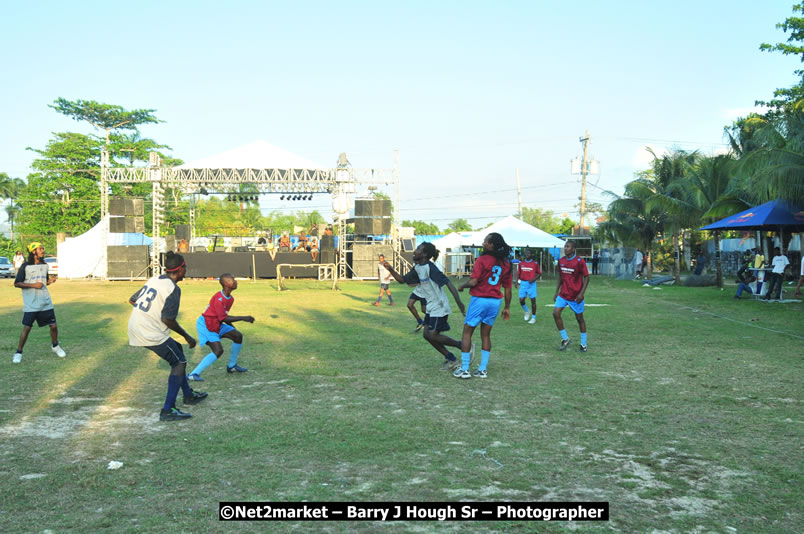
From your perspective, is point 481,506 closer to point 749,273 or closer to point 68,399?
point 68,399

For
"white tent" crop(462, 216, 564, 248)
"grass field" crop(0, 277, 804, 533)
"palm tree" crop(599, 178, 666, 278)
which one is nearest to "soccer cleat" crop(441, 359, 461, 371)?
"grass field" crop(0, 277, 804, 533)

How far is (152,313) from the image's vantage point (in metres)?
6.01

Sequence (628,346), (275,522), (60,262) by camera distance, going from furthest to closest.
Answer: (60,262) → (628,346) → (275,522)

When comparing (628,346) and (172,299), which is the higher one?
(172,299)

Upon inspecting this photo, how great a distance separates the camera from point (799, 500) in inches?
156

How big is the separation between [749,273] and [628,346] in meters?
13.3

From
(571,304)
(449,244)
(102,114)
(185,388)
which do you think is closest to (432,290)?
(571,304)

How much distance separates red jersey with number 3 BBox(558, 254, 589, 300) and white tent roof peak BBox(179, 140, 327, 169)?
23.7 m

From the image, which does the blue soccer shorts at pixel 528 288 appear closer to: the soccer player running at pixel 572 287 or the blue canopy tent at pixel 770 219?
the soccer player running at pixel 572 287

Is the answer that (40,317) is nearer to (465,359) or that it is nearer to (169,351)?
(169,351)

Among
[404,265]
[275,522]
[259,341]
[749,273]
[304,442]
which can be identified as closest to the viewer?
[275,522]

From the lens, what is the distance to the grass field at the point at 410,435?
394cm

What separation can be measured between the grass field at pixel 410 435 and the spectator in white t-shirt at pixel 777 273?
8414 mm

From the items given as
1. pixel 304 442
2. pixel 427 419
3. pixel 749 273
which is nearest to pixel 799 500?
pixel 427 419
